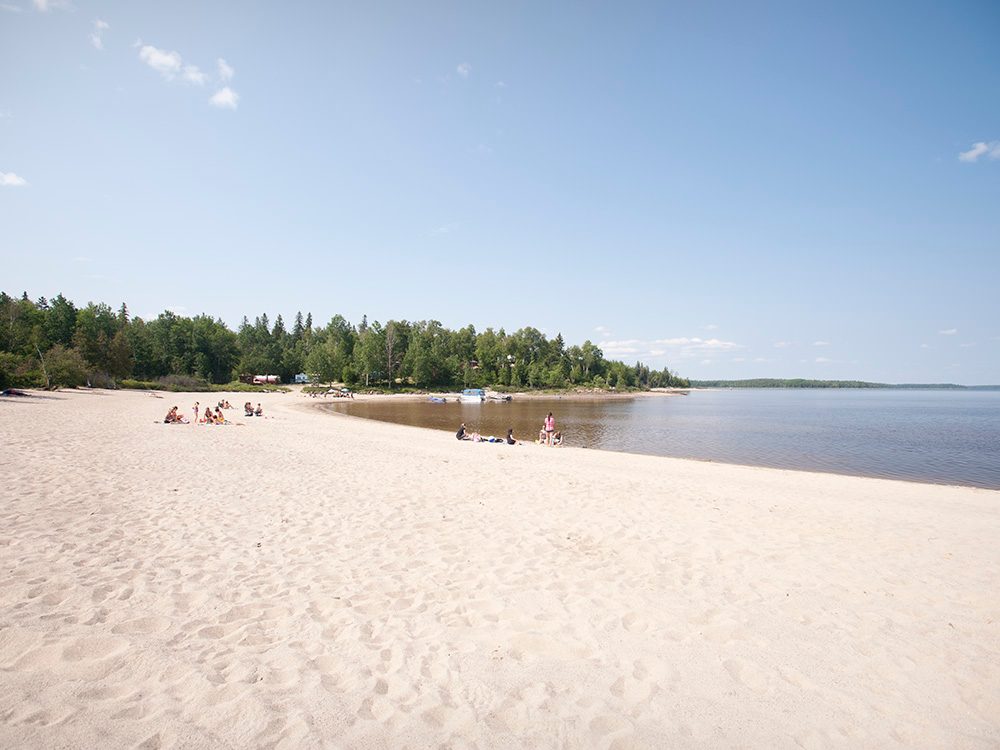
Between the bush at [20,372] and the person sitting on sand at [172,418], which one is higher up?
the bush at [20,372]

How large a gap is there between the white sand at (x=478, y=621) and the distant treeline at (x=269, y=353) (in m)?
44.3

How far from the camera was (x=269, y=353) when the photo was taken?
103 meters

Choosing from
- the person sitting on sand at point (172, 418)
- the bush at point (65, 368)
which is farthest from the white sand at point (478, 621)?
the bush at point (65, 368)

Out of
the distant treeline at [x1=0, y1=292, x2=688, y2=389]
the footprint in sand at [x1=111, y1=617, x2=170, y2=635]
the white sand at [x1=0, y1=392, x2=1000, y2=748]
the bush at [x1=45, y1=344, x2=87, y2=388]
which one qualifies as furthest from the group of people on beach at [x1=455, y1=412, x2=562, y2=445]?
the bush at [x1=45, y1=344, x2=87, y2=388]

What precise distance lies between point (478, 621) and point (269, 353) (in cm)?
11092

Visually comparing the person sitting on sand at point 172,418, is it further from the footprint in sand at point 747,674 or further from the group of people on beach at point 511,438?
the footprint in sand at point 747,674

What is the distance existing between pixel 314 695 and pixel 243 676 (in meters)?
0.71

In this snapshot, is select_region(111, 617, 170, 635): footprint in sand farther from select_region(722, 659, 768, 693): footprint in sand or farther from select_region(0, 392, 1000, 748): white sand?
select_region(722, 659, 768, 693): footprint in sand

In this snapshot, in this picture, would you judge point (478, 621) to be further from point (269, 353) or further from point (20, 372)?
point (269, 353)

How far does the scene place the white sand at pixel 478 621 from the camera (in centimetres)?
353

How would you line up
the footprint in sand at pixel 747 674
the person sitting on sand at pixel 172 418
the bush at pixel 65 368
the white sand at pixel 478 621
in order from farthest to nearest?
1. the bush at pixel 65 368
2. the person sitting on sand at pixel 172 418
3. the footprint in sand at pixel 747 674
4. the white sand at pixel 478 621

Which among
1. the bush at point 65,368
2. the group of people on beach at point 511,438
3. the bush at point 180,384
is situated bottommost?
the group of people on beach at point 511,438

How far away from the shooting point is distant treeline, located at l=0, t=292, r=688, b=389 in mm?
54463

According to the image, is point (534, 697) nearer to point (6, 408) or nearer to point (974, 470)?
point (974, 470)
